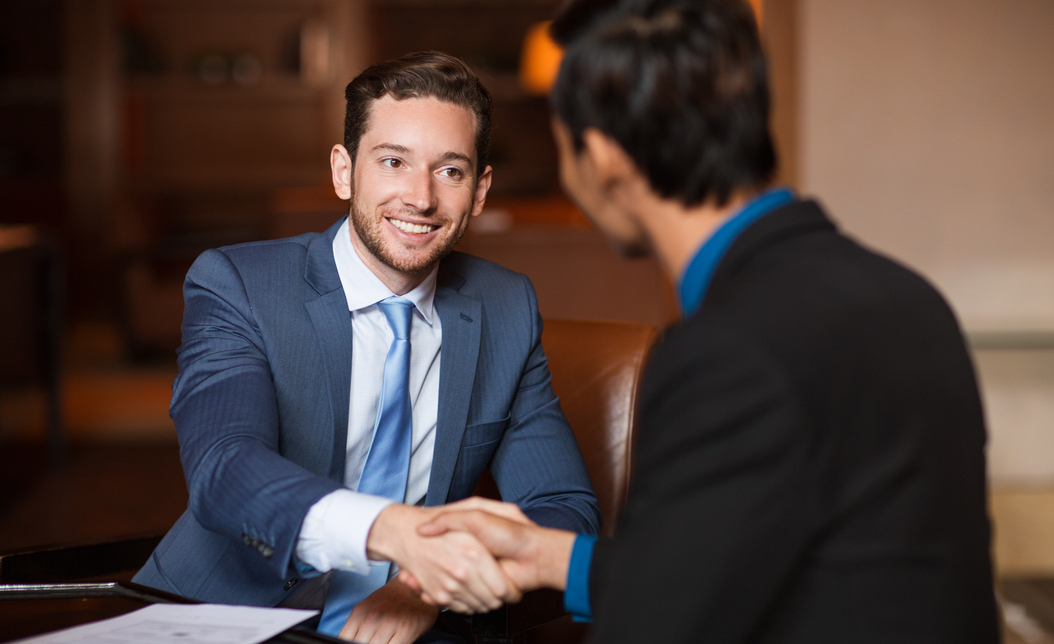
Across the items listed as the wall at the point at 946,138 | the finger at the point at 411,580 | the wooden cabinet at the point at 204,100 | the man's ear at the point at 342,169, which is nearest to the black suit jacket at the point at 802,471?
the finger at the point at 411,580

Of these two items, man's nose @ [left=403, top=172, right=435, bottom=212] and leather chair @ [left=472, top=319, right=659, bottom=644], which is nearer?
man's nose @ [left=403, top=172, right=435, bottom=212]

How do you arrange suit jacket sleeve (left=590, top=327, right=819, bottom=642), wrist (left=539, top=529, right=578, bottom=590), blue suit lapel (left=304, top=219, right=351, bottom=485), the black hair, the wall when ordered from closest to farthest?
1. suit jacket sleeve (left=590, top=327, right=819, bottom=642)
2. the black hair
3. wrist (left=539, top=529, right=578, bottom=590)
4. blue suit lapel (left=304, top=219, right=351, bottom=485)
5. the wall

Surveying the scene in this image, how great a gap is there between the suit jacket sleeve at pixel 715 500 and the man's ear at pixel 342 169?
37.2 inches

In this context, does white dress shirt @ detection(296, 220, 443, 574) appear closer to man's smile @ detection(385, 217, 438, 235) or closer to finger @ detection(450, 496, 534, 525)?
man's smile @ detection(385, 217, 438, 235)

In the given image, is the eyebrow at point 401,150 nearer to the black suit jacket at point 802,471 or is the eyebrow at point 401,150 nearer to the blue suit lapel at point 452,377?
the blue suit lapel at point 452,377

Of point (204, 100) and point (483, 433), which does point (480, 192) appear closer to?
point (483, 433)

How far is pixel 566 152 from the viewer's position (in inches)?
39.3

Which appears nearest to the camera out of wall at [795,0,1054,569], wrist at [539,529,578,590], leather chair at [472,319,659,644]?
wrist at [539,529,578,590]

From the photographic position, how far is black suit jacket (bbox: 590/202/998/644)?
29.9 inches

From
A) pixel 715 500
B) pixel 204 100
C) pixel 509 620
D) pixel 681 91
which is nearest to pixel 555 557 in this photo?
pixel 509 620

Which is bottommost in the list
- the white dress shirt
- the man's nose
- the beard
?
the white dress shirt

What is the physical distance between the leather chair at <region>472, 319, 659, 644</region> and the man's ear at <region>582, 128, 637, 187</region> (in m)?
0.81

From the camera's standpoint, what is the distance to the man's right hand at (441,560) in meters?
1.15

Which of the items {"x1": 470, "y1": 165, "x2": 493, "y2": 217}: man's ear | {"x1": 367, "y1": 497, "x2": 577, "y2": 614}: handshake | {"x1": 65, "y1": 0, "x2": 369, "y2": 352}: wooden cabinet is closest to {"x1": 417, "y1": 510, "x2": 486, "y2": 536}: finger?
{"x1": 367, "y1": 497, "x2": 577, "y2": 614}: handshake
